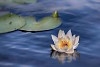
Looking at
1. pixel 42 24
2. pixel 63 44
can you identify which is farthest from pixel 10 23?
pixel 63 44

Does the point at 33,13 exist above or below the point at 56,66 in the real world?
above

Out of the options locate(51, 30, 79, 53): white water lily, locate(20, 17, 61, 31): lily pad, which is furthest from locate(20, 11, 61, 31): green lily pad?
locate(51, 30, 79, 53): white water lily

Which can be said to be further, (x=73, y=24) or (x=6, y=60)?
(x=73, y=24)

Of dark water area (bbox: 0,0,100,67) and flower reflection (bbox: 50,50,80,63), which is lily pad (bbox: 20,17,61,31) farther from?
flower reflection (bbox: 50,50,80,63)

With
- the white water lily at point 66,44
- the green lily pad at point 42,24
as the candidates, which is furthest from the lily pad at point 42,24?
the white water lily at point 66,44

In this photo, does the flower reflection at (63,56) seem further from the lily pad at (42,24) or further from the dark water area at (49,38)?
the lily pad at (42,24)

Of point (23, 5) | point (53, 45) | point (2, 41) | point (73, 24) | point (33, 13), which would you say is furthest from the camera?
point (23, 5)

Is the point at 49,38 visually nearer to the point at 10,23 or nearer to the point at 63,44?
the point at 63,44

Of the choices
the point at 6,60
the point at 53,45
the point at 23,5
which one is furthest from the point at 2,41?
the point at 23,5

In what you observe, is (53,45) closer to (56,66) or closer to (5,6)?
(56,66)
